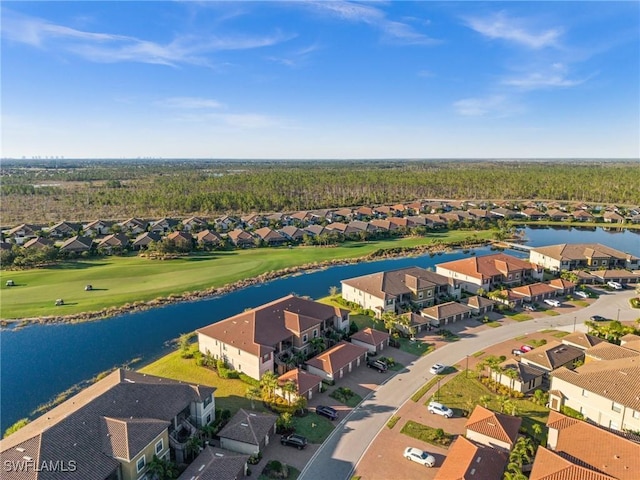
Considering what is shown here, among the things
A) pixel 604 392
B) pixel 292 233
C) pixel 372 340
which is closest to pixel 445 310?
pixel 372 340

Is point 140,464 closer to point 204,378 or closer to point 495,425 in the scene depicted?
point 204,378

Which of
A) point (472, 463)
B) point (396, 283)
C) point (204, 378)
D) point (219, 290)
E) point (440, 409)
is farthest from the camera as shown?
point (219, 290)

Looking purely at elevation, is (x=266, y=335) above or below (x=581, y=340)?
above

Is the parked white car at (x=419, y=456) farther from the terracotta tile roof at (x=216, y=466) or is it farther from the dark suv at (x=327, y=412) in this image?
the terracotta tile roof at (x=216, y=466)

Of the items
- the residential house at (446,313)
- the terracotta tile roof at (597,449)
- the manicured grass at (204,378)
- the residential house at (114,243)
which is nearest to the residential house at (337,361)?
the manicured grass at (204,378)

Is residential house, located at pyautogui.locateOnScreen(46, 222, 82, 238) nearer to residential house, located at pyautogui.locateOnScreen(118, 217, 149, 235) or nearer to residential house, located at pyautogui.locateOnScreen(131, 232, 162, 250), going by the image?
residential house, located at pyautogui.locateOnScreen(118, 217, 149, 235)

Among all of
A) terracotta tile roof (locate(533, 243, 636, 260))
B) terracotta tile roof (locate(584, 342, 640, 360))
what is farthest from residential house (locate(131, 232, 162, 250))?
terracotta tile roof (locate(584, 342, 640, 360))
